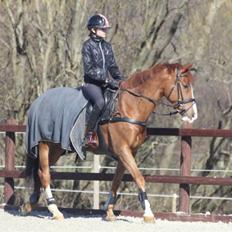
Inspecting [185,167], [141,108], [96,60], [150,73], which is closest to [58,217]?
[141,108]

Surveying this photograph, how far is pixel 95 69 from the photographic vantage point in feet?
32.6

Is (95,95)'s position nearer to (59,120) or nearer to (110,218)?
(59,120)

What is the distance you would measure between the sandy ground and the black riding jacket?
5.73 feet

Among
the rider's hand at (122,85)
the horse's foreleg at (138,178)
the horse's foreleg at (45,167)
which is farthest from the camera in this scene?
the horse's foreleg at (45,167)

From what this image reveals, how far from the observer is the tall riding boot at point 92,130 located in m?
9.90

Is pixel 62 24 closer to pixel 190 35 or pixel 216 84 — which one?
pixel 190 35

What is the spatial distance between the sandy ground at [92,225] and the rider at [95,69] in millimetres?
1028

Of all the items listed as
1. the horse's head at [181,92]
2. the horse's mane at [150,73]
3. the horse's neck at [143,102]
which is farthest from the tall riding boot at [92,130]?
the horse's head at [181,92]

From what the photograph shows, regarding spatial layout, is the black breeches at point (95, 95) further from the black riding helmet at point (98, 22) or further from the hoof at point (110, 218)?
the hoof at point (110, 218)

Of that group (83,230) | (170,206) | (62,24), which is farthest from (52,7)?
(83,230)

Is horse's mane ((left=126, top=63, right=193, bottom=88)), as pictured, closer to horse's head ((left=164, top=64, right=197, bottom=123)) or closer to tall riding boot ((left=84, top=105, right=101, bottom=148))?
horse's head ((left=164, top=64, right=197, bottom=123))

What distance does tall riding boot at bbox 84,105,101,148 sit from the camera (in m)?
9.90

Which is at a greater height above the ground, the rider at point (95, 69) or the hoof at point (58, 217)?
the rider at point (95, 69)

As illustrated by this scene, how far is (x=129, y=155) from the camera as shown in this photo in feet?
32.2
